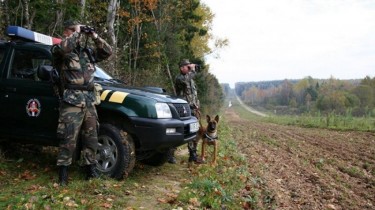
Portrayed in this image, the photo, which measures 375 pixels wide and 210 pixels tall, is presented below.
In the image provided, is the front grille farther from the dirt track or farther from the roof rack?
the roof rack

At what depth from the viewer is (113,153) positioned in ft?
18.4

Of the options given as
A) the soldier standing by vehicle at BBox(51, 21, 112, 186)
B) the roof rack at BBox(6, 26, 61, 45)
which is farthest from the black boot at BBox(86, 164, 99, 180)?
the roof rack at BBox(6, 26, 61, 45)

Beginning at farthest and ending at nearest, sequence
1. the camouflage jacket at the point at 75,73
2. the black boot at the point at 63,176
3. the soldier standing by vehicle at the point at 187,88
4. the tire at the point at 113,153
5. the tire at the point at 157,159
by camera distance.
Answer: the soldier standing by vehicle at the point at 187,88 < the tire at the point at 157,159 < the tire at the point at 113,153 < the black boot at the point at 63,176 < the camouflage jacket at the point at 75,73

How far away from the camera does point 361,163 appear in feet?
33.3

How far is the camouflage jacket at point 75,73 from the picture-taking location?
16.3 ft

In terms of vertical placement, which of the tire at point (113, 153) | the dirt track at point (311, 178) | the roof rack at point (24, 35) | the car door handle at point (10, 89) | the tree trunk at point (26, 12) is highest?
the tree trunk at point (26, 12)

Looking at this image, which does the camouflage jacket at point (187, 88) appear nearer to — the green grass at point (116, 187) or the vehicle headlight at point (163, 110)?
the green grass at point (116, 187)

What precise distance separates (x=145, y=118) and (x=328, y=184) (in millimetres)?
4157

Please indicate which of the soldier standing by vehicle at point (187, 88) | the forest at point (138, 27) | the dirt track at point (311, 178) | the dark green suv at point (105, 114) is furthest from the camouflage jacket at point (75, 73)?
the forest at point (138, 27)

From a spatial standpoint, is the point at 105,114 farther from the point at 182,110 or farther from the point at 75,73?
the point at 182,110

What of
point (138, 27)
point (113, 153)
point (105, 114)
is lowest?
point (113, 153)

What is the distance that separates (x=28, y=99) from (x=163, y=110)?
2.17m

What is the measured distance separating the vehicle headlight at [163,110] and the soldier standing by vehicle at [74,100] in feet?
2.92

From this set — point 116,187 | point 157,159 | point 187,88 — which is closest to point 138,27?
point 187,88
